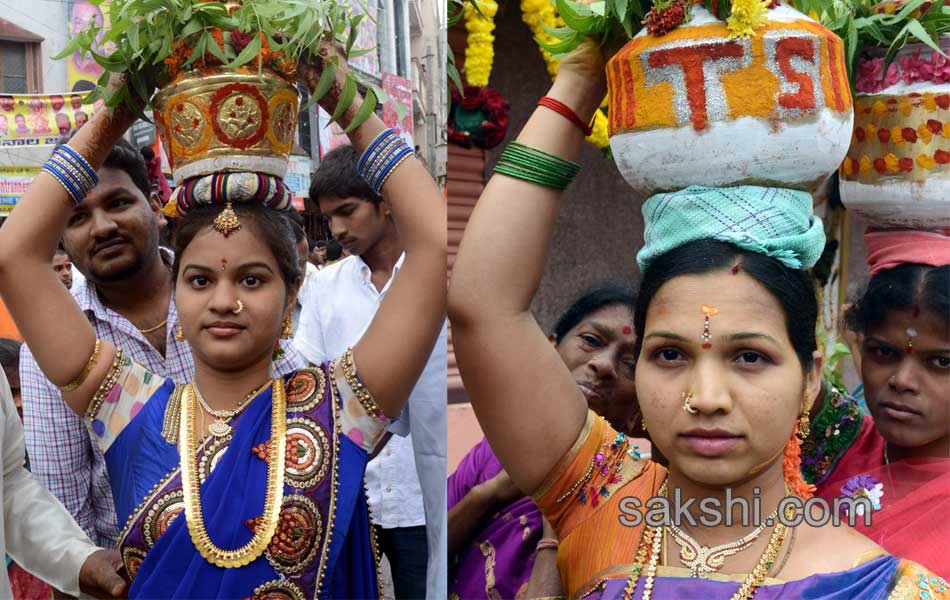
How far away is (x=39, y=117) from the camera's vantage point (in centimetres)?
220

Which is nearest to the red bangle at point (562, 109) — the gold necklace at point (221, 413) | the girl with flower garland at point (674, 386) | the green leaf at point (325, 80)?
the girl with flower garland at point (674, 386)

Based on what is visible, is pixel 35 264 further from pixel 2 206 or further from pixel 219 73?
pixel 219 73

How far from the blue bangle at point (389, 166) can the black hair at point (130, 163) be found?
0.55m

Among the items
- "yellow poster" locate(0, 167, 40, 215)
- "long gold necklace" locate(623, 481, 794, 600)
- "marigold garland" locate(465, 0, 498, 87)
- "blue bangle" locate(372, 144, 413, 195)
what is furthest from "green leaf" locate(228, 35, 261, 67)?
"long gold necklace" locate(623, 481, 794, 600)

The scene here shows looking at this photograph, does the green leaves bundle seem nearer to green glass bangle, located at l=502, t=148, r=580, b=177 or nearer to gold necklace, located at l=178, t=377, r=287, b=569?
green glass bangle, located at l=502, t=148, r=580, b=177

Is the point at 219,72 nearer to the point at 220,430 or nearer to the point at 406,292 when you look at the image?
the point at 406,292

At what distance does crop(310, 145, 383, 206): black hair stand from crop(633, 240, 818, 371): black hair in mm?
893

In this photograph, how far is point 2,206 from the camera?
2.18m

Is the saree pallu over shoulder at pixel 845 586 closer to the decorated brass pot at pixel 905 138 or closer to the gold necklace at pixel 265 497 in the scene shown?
the decorated brass pot at pixel 905 138

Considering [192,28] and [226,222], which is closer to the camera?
[192,28]

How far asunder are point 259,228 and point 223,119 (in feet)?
0.82

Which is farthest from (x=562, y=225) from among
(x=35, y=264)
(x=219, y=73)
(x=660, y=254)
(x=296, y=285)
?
(x=35, y=264)

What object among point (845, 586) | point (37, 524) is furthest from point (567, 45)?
point (37, 524)

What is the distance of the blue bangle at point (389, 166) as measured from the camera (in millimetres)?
2148
